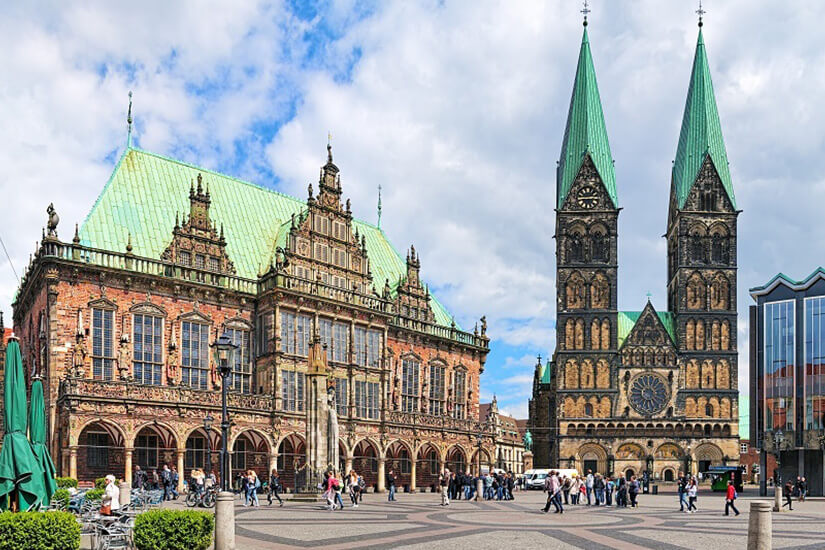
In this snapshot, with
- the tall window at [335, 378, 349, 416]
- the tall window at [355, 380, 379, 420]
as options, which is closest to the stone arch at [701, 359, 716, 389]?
the tall window at [355, 380, 379, 420]

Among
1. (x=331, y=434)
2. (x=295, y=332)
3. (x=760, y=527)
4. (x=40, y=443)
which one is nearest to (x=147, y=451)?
(x=295, y=332)

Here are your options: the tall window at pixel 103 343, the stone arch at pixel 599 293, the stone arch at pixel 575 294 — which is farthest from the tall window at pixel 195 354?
the stone arch at pixel 599 293

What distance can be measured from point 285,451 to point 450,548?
102ft

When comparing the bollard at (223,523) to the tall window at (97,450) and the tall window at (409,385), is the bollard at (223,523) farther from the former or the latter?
the tall window at (409,385)

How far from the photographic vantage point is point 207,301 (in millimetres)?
45750

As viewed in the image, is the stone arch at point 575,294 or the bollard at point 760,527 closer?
the bollard at point 760,527

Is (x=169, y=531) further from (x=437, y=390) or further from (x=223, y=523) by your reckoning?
(x=437, y=390)

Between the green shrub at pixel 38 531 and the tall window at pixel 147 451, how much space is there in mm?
28186

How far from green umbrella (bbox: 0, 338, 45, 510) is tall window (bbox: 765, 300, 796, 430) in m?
57.4

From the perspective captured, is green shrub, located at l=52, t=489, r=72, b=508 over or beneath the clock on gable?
beneath

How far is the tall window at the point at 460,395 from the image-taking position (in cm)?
6297

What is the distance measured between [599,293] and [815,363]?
110 ft

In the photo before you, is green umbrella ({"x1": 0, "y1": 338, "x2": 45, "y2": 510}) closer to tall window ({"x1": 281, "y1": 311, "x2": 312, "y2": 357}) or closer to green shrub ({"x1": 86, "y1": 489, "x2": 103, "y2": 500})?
green shrub ({"x1": 86, "y1": 489, "x2": 103, "y2": 500})

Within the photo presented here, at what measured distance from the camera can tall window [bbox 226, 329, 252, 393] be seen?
4691 cm
